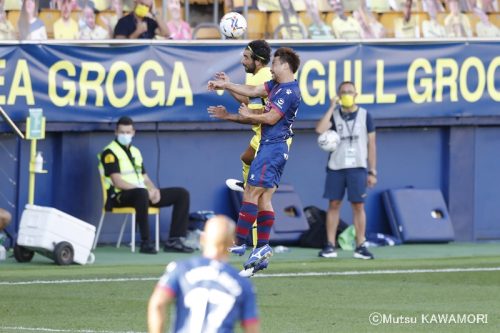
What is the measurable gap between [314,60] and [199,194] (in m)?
2.36

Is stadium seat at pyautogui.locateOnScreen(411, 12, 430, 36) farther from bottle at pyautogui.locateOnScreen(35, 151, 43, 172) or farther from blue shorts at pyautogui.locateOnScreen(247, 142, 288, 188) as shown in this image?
blue shorts at pyautogui.locateOnScreen(247, 142, 288, 188)

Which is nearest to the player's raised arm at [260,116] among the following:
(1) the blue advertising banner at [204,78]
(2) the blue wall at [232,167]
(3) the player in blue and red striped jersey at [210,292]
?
(1) the blue advertising banner at [204,78]

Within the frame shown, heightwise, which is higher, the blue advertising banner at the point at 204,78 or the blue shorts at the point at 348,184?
the blue advertising banner at the point at 204,78

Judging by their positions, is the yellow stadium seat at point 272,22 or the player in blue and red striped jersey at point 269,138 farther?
the yellow stadium seat at point 272,22

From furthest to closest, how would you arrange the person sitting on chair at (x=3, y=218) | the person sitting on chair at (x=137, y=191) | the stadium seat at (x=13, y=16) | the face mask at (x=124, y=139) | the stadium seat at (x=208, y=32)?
1. the stadium seat at (x=208, y=32)
2. the stadium seat at (x=13, y=16)
3. the face mask at (x=124, y=139)
4. the person sitting on chair at (x=137, y=191)
5. the person sitting on chair at (x=3, y=218)

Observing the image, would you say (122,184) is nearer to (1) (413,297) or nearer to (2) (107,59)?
(2) (107,59)

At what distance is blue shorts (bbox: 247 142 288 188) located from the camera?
1270 cm

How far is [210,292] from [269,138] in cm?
668

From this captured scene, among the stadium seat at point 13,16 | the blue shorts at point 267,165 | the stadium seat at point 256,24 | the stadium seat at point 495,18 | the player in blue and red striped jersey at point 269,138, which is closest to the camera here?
the player in blue and red striped jersey at point 269,138

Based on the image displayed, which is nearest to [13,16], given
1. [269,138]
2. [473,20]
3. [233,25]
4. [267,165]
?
[233,25]

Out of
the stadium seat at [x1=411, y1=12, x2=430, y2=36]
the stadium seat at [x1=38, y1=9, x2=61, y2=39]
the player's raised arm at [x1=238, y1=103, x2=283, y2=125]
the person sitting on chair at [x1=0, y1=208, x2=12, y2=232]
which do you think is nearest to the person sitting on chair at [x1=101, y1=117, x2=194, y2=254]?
the stadium seat at [x1=38, y1=9, x2=61, y2=39]

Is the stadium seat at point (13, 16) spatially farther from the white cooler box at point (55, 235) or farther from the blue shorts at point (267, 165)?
the blue shorts at point (267, 165)

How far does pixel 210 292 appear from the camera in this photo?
20.2 ft

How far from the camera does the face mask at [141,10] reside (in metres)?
17.2
